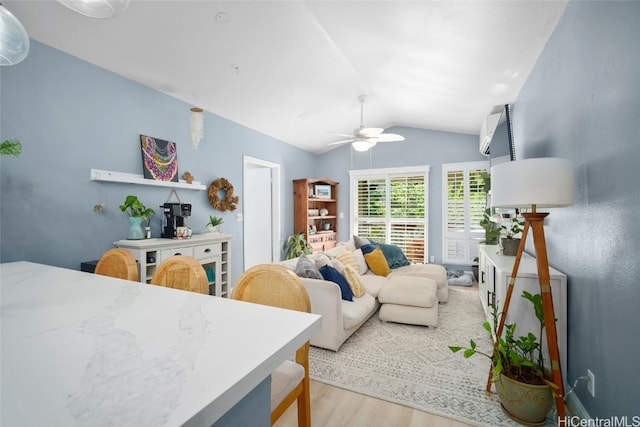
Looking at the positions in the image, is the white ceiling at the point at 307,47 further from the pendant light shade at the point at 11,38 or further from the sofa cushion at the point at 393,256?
the sofa cushion at the point at 393,256

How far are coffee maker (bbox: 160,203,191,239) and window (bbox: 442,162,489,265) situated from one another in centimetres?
455

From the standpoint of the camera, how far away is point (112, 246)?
2807mm

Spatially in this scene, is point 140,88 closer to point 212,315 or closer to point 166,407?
point 212,315

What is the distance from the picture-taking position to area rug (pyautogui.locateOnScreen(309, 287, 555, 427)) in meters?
1.86

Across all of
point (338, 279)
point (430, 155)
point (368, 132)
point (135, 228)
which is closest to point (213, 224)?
point (135, 228)

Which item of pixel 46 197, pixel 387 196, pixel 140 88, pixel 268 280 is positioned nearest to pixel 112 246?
pixel 46 197

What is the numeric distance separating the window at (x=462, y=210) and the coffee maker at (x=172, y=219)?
455 cm

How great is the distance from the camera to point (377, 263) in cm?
401

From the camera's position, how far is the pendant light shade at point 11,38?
976mm

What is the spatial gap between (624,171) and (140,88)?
382cm

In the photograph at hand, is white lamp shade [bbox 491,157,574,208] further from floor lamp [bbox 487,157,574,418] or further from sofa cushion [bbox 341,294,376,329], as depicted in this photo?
sofa cushion [bbox 341,294,376,329]

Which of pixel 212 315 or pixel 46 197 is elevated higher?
pixel 46 197

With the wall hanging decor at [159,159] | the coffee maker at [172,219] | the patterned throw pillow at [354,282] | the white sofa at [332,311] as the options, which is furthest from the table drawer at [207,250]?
the patterned throw pillow at [354,282]

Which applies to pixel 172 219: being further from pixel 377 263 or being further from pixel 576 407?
pixel 576 407
